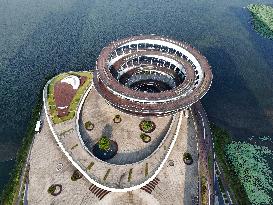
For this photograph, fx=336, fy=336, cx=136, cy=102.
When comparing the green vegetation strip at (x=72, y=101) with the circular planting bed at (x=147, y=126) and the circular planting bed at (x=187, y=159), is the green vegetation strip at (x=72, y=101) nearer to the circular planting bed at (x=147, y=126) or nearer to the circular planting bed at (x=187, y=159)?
the circular planting bed at (x=147, y=126)

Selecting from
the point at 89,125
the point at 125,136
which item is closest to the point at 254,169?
the point at 125,136

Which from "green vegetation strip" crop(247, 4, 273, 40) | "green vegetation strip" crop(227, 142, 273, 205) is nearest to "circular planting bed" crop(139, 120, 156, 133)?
"green vegetation strip" crop(227, 142, 273, 205)

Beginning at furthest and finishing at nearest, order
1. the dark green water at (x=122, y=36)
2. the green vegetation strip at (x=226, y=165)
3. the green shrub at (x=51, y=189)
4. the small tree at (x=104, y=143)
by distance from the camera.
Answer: the dark green water at (x=122, y=36) < the green vegetation strip at (x=226, y=165) < the small tree at (x=104, y=143) < the green shrub at (x=51, y=189)

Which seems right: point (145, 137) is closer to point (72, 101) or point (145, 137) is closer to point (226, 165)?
point (226, 165)

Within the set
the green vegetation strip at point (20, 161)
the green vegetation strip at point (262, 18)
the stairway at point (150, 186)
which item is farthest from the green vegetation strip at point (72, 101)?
the green vegetation strip at point (262, 18)

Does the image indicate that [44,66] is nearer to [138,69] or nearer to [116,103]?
[138,69]

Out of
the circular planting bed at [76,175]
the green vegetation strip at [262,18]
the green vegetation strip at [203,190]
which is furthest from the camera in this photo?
the green vegetation strip at [262,18]
